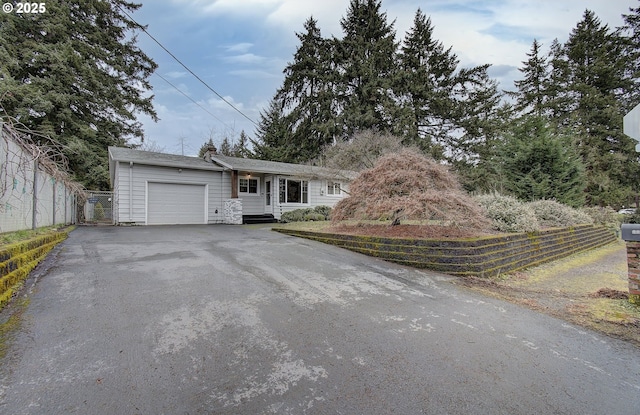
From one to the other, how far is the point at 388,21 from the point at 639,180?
25.1 meters

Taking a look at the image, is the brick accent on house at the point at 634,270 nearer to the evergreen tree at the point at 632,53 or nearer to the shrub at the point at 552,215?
the shrub at the point at 552,215

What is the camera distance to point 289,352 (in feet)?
8.74

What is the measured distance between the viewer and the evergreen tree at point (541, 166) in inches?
561

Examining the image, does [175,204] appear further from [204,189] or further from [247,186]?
[247,186]

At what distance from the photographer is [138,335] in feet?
9.31

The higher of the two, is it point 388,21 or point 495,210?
point 388,21

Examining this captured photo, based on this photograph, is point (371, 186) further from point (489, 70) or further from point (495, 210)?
point (489, 70)

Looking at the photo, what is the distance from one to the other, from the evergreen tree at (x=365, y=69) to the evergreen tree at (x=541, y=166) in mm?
12138

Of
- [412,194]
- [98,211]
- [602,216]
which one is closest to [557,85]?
[602,216]

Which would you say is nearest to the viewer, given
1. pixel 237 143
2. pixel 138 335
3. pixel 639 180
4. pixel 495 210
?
pixel 138 335

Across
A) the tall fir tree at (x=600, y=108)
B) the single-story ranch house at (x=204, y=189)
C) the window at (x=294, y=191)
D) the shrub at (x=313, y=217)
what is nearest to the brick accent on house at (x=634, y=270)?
the single-story ranch house at (x=204, y=189)

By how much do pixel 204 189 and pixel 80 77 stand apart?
12444mm

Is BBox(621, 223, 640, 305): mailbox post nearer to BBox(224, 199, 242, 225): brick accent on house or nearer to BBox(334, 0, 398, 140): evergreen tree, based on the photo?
BBox(224, 199, 242, 225): brick accent on house

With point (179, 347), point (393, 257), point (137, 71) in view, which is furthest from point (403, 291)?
point (137, 71)
